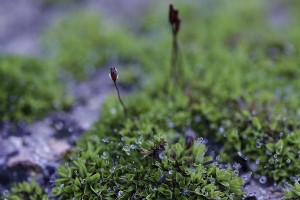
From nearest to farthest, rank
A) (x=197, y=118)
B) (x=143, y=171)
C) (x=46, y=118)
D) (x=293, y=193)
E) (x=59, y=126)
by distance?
(x=293, y=193)
(x=143, y=171)
(x=197, y=118)
(x=59, y=126)
(x=46, y=118)

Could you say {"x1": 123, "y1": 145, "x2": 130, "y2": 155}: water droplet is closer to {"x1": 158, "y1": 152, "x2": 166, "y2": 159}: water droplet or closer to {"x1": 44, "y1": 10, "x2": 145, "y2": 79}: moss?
{"x1": 158, "y1": 152, "x2": 166, "y2": 159}: water droplet

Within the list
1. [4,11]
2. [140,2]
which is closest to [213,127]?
[140,2]

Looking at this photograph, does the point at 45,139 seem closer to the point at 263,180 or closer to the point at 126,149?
the point at 126,149

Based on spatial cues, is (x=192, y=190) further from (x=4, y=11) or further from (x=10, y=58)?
(x=4, y=11)

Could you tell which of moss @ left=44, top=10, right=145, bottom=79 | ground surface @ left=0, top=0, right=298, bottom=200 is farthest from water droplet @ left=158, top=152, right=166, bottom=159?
moss @ left=44, top=10, right=145, bottom=79

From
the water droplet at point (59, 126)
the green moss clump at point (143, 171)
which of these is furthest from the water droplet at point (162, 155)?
the water droplet at point (59, 126)

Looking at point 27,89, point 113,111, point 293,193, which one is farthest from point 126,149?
point 27,89

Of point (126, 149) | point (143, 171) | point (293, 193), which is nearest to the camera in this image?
point (293, 193)
